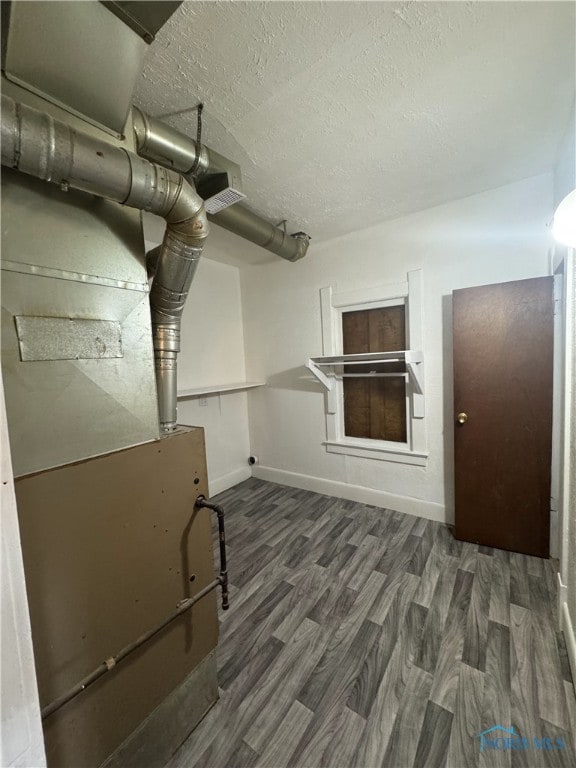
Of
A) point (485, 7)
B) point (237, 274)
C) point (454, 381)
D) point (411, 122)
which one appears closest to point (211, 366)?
point (237, 274)

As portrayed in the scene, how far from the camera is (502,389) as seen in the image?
2.10 meters

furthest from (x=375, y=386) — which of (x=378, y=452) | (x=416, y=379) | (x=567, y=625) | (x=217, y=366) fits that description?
(x=567, y=625)

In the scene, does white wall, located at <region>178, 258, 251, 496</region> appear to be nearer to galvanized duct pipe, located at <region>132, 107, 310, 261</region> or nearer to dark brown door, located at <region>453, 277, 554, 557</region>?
galvanized duct pipe, located at <region>132, 107, 310, 261</region>

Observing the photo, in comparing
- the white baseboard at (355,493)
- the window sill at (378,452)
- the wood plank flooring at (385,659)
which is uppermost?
the window sill at (378,452)

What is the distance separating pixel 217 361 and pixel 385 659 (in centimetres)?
289

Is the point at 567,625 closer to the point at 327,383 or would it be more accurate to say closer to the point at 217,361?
the point at 327,383

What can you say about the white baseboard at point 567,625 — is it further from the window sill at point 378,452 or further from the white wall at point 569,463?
the window sill at point 378,452

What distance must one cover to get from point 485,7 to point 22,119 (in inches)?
61.4

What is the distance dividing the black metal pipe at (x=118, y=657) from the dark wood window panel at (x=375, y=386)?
6.78 ft

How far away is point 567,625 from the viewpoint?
4.64 ft

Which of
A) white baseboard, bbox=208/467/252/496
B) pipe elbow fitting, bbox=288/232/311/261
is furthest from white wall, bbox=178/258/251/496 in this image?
pipe elbow fitting, bbox=288/232/311/261

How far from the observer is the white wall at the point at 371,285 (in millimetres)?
2145

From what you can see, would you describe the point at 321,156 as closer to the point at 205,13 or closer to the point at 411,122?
the point at 411,122

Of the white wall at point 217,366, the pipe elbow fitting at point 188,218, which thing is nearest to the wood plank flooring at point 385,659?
the white wall at point 217,366
